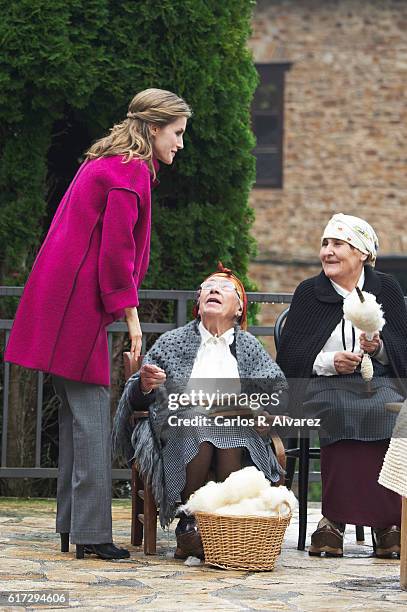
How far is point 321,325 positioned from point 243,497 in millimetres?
1012

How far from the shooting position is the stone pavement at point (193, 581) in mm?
3820

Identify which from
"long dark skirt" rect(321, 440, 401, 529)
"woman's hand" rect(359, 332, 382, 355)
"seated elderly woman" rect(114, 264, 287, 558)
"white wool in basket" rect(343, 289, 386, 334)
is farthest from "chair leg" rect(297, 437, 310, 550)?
"white wool in basket" rect(343, 289, 386, 334)

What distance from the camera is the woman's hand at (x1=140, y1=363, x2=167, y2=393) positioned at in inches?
189

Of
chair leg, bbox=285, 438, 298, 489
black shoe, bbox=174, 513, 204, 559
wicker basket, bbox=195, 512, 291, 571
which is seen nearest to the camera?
wicker basket, bbox=195, 512, 291, 571

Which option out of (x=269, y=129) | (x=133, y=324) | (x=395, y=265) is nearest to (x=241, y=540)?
(x=133, y=324)

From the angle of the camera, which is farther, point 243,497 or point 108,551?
point 108,551

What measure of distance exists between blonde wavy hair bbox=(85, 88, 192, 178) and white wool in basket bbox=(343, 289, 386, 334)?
94 centimetres

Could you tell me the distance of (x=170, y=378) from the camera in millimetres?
4980

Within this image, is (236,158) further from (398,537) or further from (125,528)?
(398,537)

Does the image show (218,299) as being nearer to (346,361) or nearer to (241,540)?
(346,361)

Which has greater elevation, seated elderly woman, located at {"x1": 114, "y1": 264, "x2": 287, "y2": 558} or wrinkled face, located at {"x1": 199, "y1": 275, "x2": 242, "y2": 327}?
wrinkled face, located at {"x1": 199, "y1": 275, "x2": 242, "y2": 327}

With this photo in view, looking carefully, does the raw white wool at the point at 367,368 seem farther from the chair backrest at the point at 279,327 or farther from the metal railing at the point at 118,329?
the metal railing at the point at 118,329

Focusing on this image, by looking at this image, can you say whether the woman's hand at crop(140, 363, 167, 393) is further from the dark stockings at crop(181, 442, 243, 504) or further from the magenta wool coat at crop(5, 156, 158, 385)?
the dark stockings at crop(181, 442, 243, 504)

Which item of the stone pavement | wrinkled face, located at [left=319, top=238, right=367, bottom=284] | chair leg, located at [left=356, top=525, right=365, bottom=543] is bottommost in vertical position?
the stone pavement
